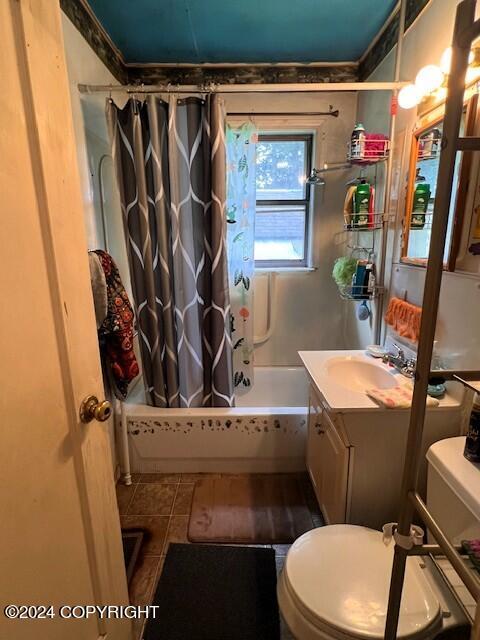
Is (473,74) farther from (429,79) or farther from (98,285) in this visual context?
(98,285)

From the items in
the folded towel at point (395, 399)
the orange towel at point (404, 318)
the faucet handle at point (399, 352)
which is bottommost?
the folded towel at point (395, 399)

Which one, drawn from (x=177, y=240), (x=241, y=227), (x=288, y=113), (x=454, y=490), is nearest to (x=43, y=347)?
(x=454, y=490)

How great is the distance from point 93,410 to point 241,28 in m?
2.20

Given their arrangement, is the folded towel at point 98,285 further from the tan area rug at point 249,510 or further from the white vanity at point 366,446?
the tan area rug at point 249,510

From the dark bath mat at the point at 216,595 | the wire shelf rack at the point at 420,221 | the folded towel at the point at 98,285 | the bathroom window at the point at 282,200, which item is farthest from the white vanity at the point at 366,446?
the bathroom window at the point at 282,200

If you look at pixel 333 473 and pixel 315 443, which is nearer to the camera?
pixel 333 473

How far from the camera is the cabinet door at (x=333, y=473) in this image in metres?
1.31

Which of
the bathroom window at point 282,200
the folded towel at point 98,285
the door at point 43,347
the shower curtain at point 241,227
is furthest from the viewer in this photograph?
the bathroom window at point 282,200

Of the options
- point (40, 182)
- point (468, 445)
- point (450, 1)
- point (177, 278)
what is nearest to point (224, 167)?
point (177, 278)

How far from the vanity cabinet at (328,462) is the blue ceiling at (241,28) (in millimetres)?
2006

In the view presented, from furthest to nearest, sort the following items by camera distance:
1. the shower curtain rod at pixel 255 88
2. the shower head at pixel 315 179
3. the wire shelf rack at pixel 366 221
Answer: the shower head at pixel 315 179, the wire shelf rack at pixel 366 221, the shower curtain rod at pixel 255 88

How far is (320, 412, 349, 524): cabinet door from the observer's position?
4.31ft

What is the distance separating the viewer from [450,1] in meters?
1.30

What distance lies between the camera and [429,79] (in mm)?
1326
